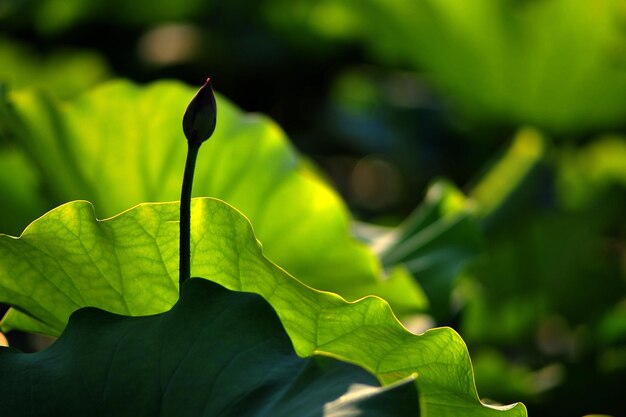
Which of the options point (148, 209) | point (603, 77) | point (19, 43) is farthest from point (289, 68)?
point (148, 209)

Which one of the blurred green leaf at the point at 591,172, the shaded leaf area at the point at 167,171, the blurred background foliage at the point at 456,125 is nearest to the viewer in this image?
the shaded leaf area at the point at 167,171

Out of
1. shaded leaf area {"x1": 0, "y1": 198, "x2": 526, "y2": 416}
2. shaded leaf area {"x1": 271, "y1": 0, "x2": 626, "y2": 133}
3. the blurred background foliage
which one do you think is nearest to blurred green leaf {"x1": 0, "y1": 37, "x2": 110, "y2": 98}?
the blurred background foliage

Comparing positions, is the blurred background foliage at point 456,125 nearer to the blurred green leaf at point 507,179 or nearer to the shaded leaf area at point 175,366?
the blurred green leaf at point 507,179

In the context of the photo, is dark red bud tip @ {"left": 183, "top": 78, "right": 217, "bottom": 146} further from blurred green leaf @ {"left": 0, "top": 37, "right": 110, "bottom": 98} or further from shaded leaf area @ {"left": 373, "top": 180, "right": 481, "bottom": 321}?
blurred green leaf @ {"left": 0, "top": 37, "right": 110, "bottom": 98}

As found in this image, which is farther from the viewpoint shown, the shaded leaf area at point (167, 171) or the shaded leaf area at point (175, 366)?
the shaded leaf area at point (167, 171)

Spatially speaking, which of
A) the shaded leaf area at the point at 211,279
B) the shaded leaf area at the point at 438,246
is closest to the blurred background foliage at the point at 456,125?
the shaded leaf area at the point at 438,246

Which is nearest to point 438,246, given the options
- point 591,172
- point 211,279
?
point 211,279

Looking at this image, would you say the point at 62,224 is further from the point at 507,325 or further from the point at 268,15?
the point at 268,15
